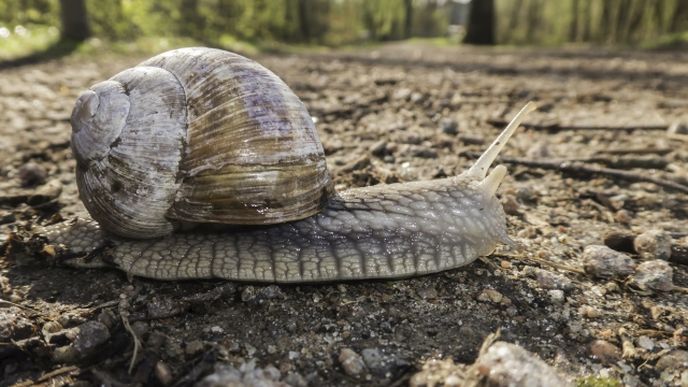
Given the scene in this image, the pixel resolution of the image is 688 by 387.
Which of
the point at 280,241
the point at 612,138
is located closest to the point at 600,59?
the point at 612,138

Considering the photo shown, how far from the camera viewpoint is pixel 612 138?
16.5 ft

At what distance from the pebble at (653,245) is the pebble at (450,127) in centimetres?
235

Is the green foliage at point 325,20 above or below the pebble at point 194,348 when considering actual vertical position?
above

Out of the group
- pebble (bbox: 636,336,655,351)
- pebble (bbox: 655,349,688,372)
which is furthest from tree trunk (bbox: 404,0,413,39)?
pebble (bbox: 655,349,688,372)

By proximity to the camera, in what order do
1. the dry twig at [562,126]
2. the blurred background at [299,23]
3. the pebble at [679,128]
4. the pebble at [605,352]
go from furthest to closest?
the blurred background at [299,23]
the dry twig at [562,126]
the pebble at [679,128]
the pebble at [605,352]

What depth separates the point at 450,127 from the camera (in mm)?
5227

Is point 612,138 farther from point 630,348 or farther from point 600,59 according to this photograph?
point 600,59

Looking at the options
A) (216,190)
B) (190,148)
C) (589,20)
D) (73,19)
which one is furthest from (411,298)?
(589,20)

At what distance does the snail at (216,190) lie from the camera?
2627 mm

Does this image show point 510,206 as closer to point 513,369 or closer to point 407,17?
point 513,369

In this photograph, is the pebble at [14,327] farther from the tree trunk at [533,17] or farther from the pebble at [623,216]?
the tree trunk at [533,17]

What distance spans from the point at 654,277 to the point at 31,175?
3.99 m

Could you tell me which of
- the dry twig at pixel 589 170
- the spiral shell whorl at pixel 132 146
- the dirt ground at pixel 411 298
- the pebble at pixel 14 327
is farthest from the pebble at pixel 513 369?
the dry twig at pixel 589 170

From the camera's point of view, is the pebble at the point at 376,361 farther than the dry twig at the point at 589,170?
No
